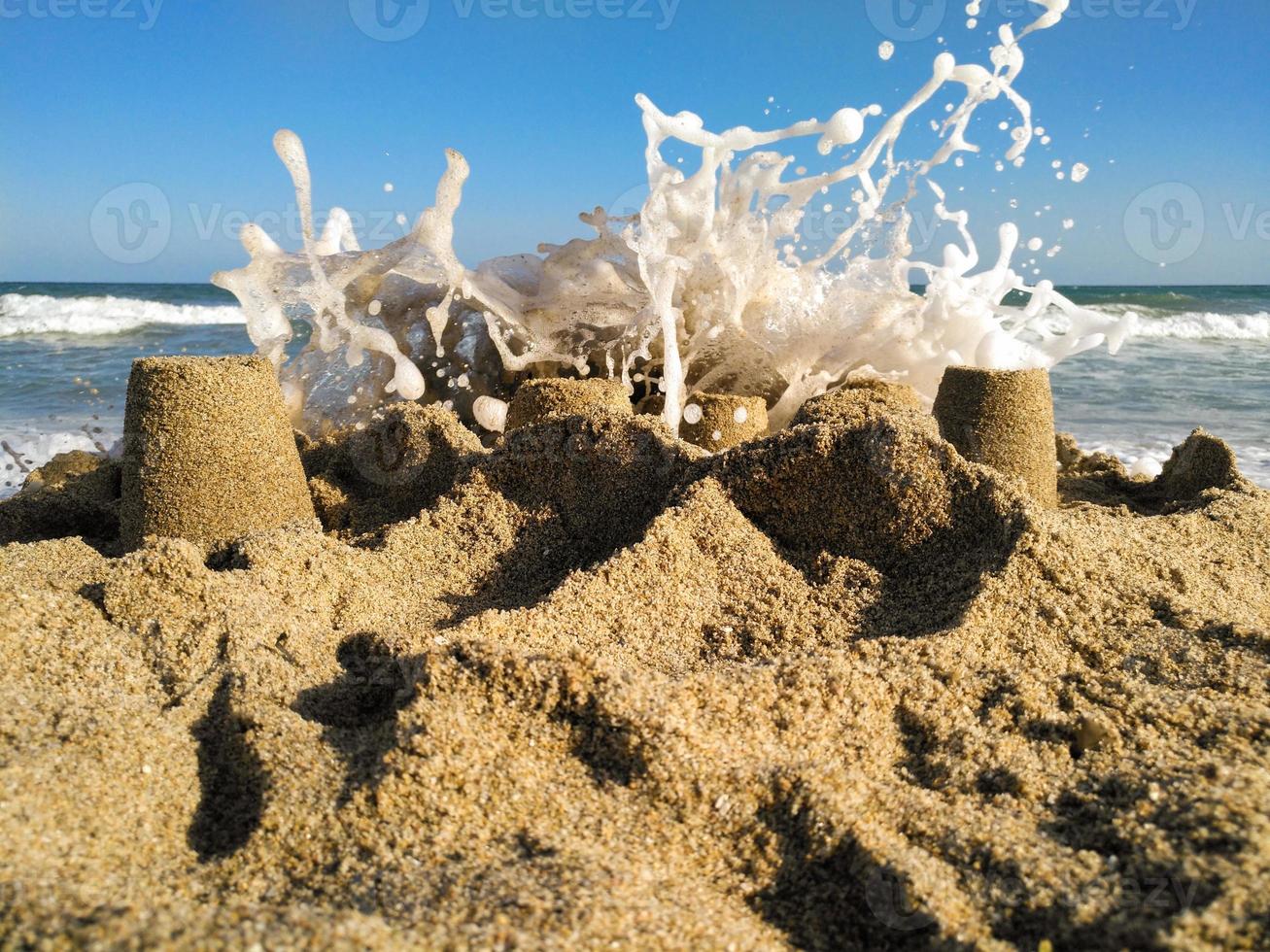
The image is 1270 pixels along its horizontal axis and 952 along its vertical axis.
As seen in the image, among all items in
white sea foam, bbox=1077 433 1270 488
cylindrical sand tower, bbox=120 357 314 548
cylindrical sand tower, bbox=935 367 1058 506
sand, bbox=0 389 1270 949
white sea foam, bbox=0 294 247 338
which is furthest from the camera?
white sea foam, bbox=0 294 247 338

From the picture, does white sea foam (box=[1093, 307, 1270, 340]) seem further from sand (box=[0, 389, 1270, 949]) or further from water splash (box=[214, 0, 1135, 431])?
sand (box=[0, 389, 1270, 949])

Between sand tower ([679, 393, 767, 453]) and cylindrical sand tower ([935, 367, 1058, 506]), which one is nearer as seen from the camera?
cylindrical sand tower ([935, 367, 1058, 506])

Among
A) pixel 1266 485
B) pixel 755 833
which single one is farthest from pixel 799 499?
pixel 1266 485

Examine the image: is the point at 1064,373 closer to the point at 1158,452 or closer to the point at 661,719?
the point at 1158,452

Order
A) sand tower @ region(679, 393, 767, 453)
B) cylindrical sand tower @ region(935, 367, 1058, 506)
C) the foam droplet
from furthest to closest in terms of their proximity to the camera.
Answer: the foam droplet
sand tower @ region(679, 393, 767, 453)
cylindrical sand tower @ region(935, 367, 1058, 506)

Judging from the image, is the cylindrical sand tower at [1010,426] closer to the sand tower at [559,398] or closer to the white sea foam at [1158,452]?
the sand tower at [559,398]

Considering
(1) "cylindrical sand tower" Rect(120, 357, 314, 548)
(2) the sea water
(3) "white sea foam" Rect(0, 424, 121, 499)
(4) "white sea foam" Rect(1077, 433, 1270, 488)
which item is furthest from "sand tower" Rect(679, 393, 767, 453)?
(3) "white sea foam" Rect(0, 424, 121, 499)

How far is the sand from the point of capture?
114 centimetres

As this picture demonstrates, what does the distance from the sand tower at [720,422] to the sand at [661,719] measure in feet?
4.00

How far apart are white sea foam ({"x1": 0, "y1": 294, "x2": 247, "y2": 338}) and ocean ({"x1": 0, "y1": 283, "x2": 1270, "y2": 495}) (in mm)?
35

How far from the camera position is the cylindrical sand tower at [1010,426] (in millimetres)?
3191

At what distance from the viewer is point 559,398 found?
3.60 m

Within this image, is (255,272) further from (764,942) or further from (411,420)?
(764,942)

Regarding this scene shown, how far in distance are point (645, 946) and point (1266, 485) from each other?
5009 mm
